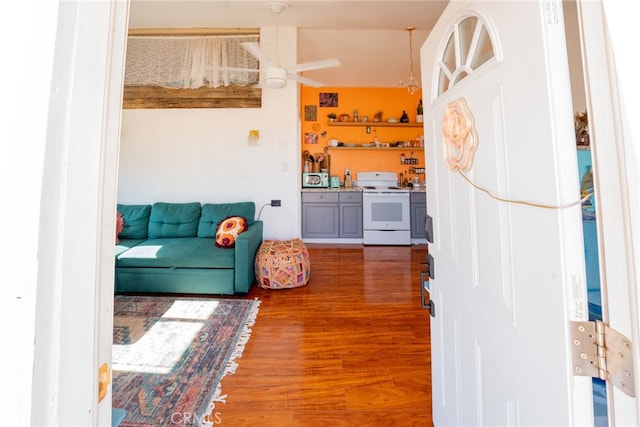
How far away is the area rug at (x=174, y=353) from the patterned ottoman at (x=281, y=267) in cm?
29

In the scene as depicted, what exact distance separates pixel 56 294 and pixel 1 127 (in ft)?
0.69

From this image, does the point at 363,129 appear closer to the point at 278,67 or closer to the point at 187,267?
the point at 278,67

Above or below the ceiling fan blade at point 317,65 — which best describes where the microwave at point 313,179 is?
below

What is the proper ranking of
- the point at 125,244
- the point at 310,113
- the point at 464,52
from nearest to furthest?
1. the point at 464,52
2. the point at 125,244
3. the point at 310,113

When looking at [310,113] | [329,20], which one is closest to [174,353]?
[329,20]

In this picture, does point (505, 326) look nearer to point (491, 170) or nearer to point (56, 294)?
point (491, 170)

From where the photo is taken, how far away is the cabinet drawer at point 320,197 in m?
4.71

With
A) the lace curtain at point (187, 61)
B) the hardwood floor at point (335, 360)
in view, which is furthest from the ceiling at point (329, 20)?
the hardwood floor at point (335, 360)

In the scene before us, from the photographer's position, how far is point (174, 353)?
5.78 ft

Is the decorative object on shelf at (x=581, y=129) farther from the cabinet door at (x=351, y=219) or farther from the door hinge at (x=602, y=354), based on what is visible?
the cabinet door at (x=351, y=219)

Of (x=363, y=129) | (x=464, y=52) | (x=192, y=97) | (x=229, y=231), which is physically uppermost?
(x=363, y=129)

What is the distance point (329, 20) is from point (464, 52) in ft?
10.2

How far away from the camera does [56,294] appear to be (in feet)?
1.17

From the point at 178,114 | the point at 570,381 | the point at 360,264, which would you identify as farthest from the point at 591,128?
the point at 178,114
